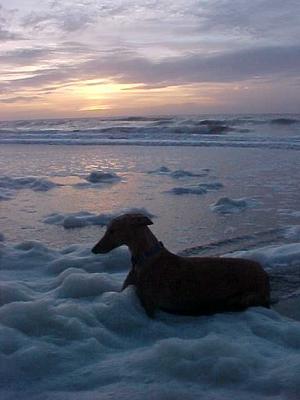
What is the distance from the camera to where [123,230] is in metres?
5.56

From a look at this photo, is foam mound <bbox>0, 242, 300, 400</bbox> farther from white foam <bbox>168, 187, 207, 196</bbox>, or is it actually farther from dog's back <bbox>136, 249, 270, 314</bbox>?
white foam <bbox>168, 187, 207, 196</bbox>

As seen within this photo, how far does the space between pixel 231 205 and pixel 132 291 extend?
5.73 metres

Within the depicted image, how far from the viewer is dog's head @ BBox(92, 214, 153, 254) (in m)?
5.52

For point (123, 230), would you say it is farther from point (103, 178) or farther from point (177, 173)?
point (177, 173)

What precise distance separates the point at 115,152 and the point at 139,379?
19.5m

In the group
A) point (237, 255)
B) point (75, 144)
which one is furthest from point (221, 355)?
point (75, 144)

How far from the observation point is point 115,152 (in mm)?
23219

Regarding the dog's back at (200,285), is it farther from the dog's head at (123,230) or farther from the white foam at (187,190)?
the white foam at (187,190)

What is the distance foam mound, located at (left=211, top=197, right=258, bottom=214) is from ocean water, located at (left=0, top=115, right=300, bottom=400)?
0.02 m

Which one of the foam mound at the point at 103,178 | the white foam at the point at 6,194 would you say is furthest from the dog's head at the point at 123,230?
the foam mound at the point at 103,178

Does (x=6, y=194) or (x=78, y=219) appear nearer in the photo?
(x=78, y=219)

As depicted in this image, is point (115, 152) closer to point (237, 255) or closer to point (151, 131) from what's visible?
point (151, 131)

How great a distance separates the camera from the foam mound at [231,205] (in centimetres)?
1052

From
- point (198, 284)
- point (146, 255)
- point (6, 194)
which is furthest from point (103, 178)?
point (198, 284)
